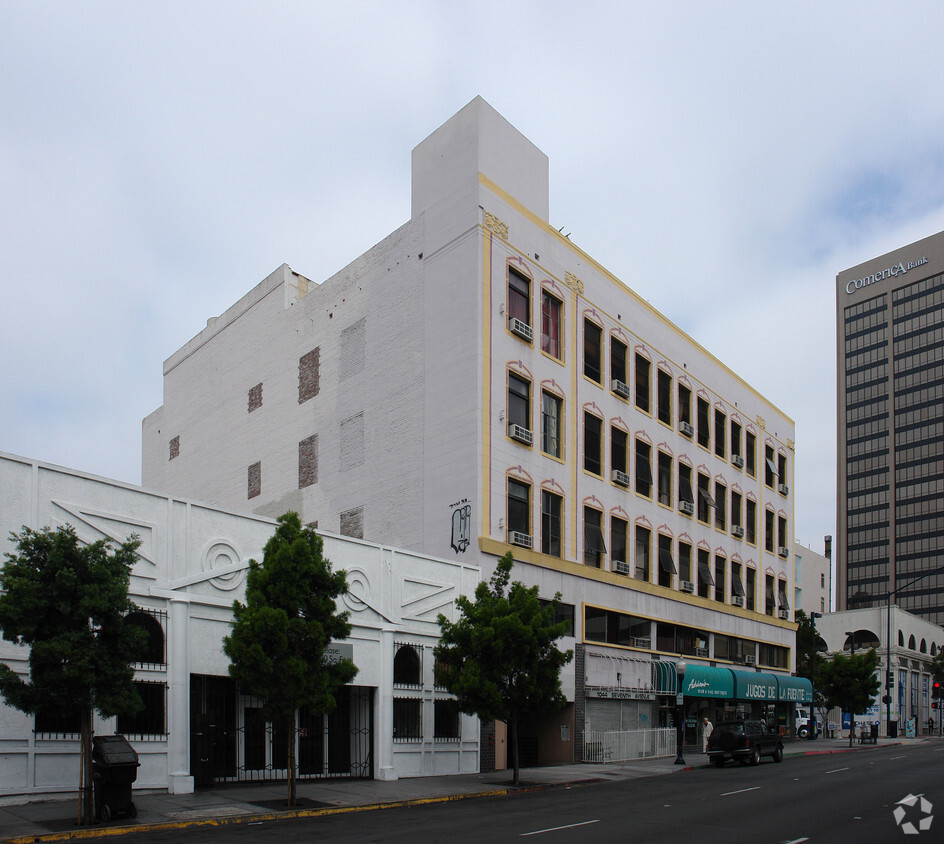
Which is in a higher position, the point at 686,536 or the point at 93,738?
the point at 686,536

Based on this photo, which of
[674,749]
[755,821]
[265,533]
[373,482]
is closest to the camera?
[755,821]

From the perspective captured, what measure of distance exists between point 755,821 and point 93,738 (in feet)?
41.0

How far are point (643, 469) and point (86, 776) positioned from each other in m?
30.7

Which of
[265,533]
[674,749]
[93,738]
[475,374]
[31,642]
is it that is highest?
[475,374]

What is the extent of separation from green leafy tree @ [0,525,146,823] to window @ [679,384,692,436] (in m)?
34.9

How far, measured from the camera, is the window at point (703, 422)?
1965 inches

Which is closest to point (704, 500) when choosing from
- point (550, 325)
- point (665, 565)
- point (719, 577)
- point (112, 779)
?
point (719, 577)

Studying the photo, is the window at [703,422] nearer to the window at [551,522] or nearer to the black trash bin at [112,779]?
the window at [551,522]

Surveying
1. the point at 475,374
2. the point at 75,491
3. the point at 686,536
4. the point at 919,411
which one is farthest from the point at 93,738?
the point at 919,411

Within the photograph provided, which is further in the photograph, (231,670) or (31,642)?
(231,670)

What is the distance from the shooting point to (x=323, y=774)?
84.0ft

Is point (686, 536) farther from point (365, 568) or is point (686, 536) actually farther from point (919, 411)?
point (919, 411)

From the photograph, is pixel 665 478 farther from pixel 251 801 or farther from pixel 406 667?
pixel 251 801

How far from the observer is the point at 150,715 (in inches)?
852
